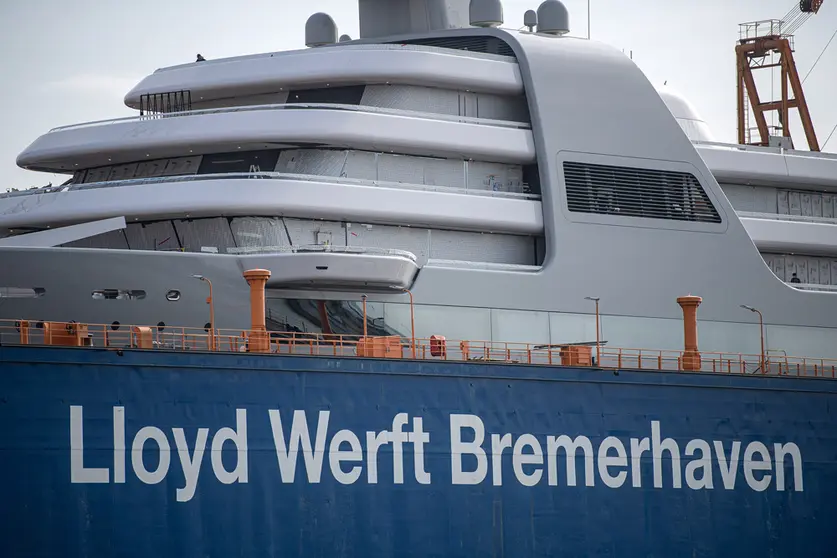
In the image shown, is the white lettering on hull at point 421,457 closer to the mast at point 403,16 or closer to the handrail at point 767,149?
the handrail at point 767,149

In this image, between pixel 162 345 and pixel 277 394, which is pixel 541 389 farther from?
pixel 162 345

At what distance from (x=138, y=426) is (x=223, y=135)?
10.8 m

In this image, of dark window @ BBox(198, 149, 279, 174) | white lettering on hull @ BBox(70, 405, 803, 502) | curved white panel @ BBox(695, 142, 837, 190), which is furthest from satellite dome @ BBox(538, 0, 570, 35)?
white lettering on hull @ BBox(70, 405, 803, 502)

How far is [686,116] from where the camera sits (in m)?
48.0

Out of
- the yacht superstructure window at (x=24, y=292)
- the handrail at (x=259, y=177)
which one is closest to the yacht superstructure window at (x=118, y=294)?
the yacht superstructure window at (x=24, y=292)

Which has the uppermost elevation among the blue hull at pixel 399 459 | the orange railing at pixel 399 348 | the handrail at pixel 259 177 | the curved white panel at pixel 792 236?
the handrail at pixel 259 177

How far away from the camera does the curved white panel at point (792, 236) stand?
148 feet

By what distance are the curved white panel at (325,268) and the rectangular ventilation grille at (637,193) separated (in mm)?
7325

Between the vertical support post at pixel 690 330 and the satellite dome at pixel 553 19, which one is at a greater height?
the satellite dome at pixel 553 19

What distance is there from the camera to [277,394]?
3234 centimetres

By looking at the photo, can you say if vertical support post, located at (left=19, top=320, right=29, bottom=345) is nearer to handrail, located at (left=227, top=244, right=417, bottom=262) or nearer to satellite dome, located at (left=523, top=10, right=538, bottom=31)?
handrail, located at (left=227, top=244, right=417, bottom=262)

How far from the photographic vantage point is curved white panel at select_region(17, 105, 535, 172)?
38750 millimetres

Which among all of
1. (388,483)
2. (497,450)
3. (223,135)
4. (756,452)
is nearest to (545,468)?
(497,450)

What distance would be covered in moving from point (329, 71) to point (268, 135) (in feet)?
10.0
